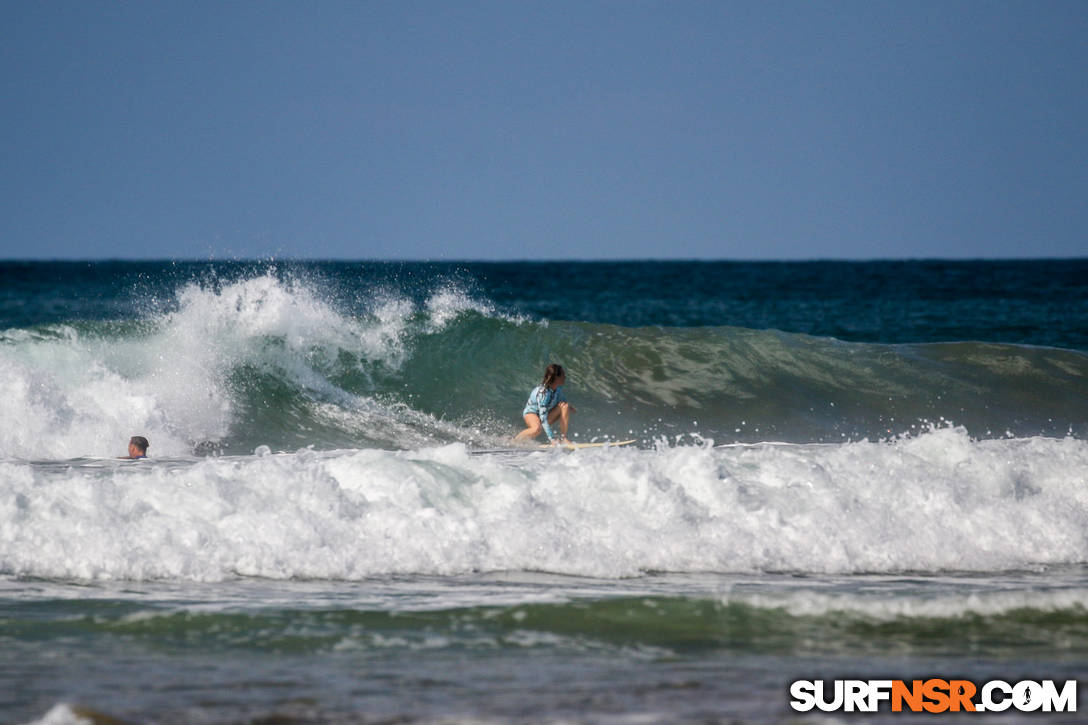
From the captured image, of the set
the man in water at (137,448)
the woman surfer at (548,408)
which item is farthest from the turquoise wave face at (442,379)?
the man in water at (137,448)

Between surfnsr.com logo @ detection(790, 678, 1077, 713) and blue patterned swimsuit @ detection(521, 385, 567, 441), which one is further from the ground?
blue patterned swimsuit @ detection(521, 385, 567, 441)

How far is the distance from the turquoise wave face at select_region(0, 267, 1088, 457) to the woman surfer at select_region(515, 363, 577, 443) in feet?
2.22

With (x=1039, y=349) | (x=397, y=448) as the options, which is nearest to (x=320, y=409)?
(x=397, y=448)

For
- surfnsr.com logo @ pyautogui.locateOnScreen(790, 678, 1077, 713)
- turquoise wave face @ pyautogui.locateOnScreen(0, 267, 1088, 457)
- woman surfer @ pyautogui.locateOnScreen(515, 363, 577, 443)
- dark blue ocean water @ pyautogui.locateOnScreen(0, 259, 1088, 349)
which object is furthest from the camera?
dark blue ocean water @ pyautogui.locateOnScreen(0, 259, 1088, 349)

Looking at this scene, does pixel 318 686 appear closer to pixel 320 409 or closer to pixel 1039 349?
pixel 320 409

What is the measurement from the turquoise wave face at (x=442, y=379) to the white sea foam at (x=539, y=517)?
15.8ft

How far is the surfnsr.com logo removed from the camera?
15.0ft

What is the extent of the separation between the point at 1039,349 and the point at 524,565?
15.0 metres

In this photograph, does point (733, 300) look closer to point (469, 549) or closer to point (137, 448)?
point (137, 448)

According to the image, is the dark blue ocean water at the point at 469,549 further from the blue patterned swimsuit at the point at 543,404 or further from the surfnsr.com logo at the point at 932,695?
the blue patterned swimsuit at the point at 543,404

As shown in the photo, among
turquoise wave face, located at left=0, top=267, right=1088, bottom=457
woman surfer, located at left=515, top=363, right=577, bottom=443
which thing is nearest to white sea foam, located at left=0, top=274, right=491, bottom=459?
turquoise wave face, located at left=0, top=267, right=1088, bottom=457

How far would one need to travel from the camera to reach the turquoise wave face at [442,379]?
13375mm

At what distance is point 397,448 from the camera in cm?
1328

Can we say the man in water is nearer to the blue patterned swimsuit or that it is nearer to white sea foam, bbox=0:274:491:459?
white sea foam, bbox=0:274:491:459
